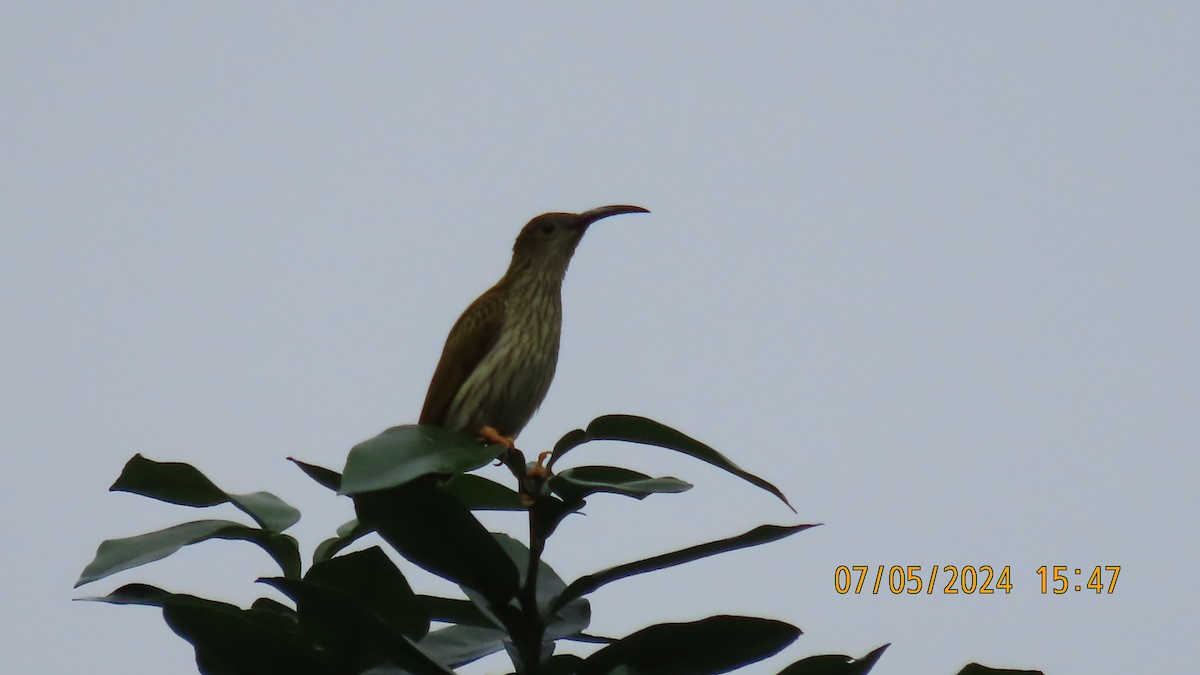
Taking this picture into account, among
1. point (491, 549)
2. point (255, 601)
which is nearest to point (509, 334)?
point (255, 601)

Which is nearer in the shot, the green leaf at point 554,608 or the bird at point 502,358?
the green leaf at point 554,608

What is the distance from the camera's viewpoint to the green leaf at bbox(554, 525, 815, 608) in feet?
5.61

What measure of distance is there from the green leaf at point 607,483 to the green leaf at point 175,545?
1.67 feet

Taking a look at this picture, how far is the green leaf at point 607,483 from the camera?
1718mm

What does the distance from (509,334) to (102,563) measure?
2009 millimetres

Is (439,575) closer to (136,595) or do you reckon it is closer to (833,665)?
(136,595)

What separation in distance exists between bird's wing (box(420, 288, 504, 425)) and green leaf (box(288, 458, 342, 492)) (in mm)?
1669

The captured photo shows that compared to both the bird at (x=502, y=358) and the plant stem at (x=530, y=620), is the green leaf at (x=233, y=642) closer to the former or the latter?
the plant stem at (x=530, y=620)

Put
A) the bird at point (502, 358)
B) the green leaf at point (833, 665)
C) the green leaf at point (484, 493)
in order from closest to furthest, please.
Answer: the green leaf at point (833, 665), the green leaf at point (484, 493), the bird at point (502, 358)

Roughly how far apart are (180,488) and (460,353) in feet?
5.74

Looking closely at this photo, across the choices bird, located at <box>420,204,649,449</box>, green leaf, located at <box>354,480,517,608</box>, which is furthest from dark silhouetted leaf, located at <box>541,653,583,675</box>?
bird, located at <box>420,204,649,449</box>

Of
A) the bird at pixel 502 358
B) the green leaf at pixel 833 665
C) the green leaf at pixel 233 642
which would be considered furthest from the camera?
the bird at pixel 502 358

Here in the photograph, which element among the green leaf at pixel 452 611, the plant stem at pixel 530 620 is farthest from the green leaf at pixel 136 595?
the plant stem at pixel 530 620

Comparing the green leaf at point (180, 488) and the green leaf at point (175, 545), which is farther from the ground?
the green leaf at point (180, 488)
